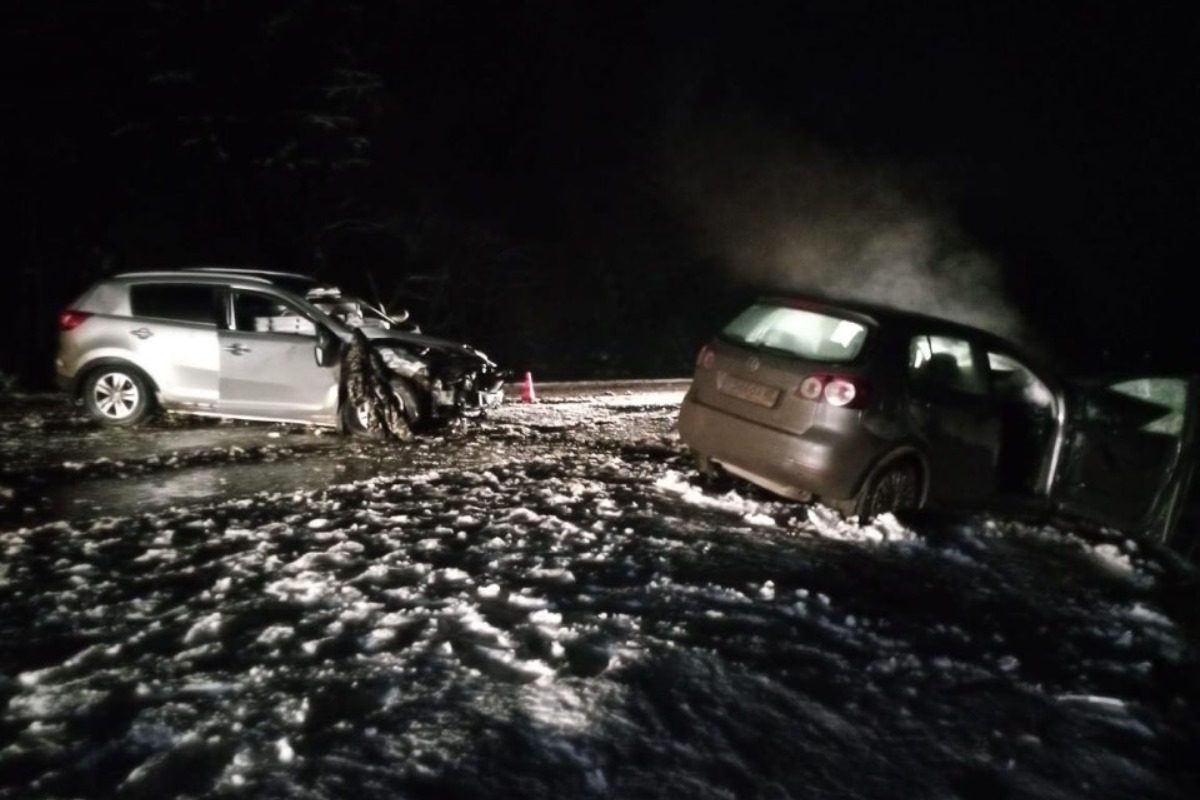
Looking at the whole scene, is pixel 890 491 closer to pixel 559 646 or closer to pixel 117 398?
pixel 559 646

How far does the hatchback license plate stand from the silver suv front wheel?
590 centimetres

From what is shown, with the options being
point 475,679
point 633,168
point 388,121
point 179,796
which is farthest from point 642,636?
point 633,168

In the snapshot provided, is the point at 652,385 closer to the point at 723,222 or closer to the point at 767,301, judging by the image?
the point at 767,301

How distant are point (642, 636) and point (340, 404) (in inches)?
224

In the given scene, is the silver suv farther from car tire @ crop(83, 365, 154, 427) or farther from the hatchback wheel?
the hatchback wheel

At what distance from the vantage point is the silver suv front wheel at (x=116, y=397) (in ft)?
33.0

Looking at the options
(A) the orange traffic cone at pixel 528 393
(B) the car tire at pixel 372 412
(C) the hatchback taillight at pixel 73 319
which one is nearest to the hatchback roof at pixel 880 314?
(B) the car tire at pixel 372 412

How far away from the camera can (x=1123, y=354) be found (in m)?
22.5

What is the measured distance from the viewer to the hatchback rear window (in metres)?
7.26

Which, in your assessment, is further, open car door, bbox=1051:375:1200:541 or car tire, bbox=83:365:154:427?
car tire, bbox=83:365:154:427

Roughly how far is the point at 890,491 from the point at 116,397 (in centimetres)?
740

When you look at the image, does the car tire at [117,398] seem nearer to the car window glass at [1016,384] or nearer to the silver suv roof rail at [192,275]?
the silver suv roof rail at [192,275]

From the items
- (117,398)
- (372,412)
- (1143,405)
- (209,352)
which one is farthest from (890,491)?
(117,398)

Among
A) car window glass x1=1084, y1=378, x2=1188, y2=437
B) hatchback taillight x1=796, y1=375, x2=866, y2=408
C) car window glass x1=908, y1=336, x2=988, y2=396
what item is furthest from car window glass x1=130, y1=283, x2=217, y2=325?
car window glass x1=1084, y1=378, x2=1188, y2=437
